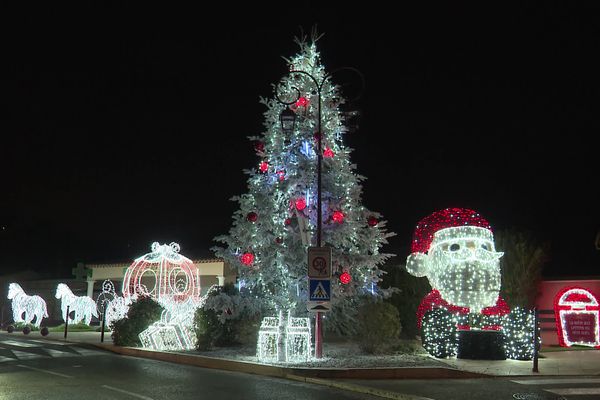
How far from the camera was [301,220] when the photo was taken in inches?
699

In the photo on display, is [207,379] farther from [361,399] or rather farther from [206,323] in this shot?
[206,323]

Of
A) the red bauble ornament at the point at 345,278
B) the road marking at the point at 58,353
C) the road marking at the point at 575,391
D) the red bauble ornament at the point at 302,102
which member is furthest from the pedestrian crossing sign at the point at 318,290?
the road marking at the point at 58,353

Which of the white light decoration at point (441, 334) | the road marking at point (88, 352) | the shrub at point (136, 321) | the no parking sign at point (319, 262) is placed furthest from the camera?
the shrub at point (136, 321)

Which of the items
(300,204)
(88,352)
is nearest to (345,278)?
(300,204)

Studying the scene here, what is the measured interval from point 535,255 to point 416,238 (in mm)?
5898

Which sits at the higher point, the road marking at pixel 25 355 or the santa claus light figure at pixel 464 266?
the santa claus light figure at pixel 464 266

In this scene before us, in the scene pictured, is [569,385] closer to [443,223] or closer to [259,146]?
[443,223]

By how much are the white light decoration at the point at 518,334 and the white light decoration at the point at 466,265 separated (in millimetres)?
582

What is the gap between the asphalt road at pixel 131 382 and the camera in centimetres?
1043

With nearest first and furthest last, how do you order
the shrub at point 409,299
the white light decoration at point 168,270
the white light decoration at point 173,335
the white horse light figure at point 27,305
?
1. the white light decoration at point 173,335
2. the shrub at point 409,299
3. the white light decoration at point 168,270
4. the white horse light figure at point 27,305

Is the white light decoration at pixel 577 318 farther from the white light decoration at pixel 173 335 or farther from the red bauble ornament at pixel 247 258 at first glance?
the white light decoration at pixel 173 335

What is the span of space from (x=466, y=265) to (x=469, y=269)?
0.12 metres

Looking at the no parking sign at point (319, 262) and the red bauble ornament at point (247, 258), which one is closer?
the no parking sign at point (319, 262)

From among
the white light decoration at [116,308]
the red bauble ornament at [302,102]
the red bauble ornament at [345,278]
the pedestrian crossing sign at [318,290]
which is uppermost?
Answer: the red bauble ornament at [302,102]
